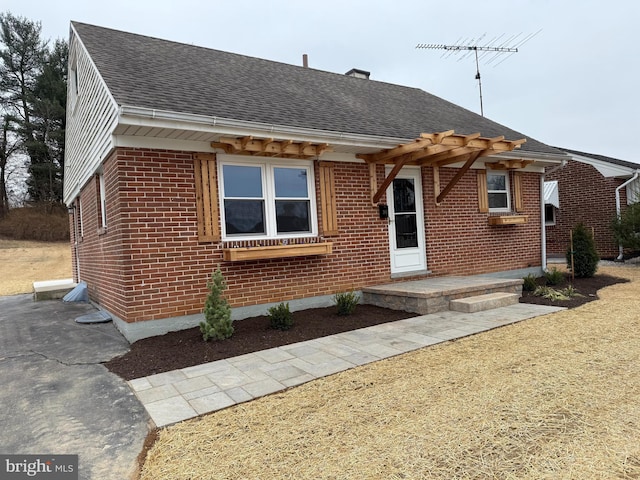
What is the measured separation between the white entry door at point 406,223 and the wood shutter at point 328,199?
138 cm

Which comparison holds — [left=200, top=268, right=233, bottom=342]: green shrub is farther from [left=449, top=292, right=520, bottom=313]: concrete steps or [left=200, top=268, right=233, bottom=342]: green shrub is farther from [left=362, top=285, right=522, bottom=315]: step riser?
[left=449, top=292, right=520, bottom=313]: concrete steps

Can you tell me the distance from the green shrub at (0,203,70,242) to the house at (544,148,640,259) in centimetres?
2672

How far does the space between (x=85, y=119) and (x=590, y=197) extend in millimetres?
15698

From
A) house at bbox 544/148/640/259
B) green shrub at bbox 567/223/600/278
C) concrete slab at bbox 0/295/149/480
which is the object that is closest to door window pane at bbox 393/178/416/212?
green shrub at bbox 567/223/600/278

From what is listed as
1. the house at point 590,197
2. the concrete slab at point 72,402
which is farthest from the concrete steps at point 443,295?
the house at point 590,197

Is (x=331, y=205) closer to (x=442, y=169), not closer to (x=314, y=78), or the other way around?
(x=442, y=169)

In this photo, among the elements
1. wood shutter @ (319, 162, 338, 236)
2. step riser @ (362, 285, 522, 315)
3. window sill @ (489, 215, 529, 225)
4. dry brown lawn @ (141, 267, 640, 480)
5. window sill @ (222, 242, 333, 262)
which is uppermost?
wood shutter @ (319, 162, 338, 236)

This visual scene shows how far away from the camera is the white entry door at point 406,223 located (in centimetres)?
764

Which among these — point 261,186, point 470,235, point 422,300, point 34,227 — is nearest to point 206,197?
point 261,186

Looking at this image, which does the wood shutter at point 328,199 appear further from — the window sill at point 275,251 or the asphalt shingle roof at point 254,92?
the asphalt shingle roof at point 254,92

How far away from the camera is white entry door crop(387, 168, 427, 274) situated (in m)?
7.64

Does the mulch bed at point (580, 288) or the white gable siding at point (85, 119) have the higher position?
the white gable siding at point (85, 119)

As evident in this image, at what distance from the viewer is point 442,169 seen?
8180 millimetres

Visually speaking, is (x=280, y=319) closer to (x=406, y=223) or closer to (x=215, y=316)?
(x=215, y=316)
